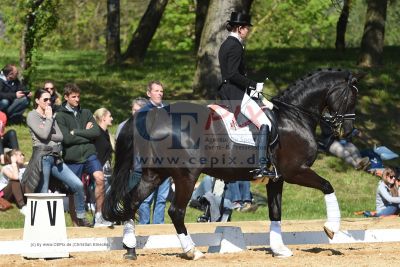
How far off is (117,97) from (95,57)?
7526 mm

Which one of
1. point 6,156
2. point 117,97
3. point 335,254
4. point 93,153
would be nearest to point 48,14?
point 117,97

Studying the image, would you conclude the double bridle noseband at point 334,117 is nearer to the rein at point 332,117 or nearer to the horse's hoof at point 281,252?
the rein at point 332,117

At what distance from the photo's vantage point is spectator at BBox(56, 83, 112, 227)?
510 inches

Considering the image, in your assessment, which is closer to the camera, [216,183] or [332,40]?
[216,183]

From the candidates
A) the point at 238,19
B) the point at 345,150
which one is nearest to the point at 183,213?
the point at 238,19

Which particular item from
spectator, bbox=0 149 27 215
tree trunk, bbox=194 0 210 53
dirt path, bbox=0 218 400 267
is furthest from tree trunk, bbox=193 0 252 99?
dirt path, bbox=0 218 400 267

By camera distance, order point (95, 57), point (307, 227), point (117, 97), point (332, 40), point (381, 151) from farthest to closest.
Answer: point (332, 40)
point (95, 57)
point (117, 97)
point (381, 151)
point (307, 227)

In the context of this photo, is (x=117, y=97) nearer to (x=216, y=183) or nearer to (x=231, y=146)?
(x=216, y=183)

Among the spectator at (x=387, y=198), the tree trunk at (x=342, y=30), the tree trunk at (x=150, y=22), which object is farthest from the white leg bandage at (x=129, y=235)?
the tree trunk at (x=342, y=30)

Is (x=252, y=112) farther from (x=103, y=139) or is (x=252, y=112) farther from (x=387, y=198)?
(x=387, y=198)

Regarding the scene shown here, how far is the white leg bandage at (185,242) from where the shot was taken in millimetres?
10725

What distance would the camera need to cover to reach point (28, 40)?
1983 cm

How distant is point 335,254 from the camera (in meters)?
11.2

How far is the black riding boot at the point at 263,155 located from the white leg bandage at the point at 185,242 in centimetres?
116
